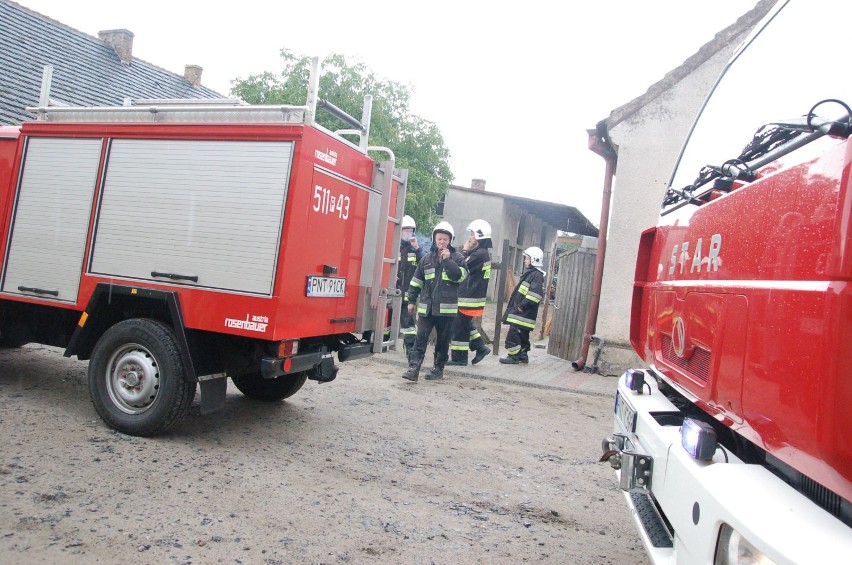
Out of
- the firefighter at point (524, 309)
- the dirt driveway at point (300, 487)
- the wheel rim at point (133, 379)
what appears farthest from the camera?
the firefighter at point (524, 309)

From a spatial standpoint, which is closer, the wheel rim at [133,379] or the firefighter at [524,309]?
the wheel rim at [133,379]

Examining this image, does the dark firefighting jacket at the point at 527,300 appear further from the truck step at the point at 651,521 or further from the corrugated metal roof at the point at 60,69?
the corrugated metal roof at the point at 60,69

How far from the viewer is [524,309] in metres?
9.72

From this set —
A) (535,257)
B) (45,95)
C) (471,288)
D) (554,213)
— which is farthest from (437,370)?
(554,213)

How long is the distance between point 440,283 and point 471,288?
0.96 metres

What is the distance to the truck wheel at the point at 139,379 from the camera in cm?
441

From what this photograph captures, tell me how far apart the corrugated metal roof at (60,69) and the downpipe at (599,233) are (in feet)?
30.4

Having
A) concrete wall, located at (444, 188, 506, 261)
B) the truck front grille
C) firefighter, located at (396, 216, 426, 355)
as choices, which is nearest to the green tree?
concrete wall, located at (444, 188, 506, 261)

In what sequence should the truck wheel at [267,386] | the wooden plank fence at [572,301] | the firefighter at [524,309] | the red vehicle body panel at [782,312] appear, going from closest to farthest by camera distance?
the red vehicle body panel at [782,312], the truck wheel at [267,386], the firefighter at [524,309], the wooden plank fence at [572,301]

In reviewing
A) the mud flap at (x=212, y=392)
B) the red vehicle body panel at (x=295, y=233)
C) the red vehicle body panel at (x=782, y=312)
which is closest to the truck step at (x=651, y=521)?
the red vehicle body panel at (x=782, y=312)

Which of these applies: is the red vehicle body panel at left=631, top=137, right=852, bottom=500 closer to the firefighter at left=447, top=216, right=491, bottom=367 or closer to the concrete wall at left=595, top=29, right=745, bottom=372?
the firefighter at left=447, top=216, right=491, bottom=367

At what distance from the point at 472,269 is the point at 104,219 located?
5117 mm

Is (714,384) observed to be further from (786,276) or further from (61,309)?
(61,309)

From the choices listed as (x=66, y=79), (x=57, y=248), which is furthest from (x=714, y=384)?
(x=66, y=79)
